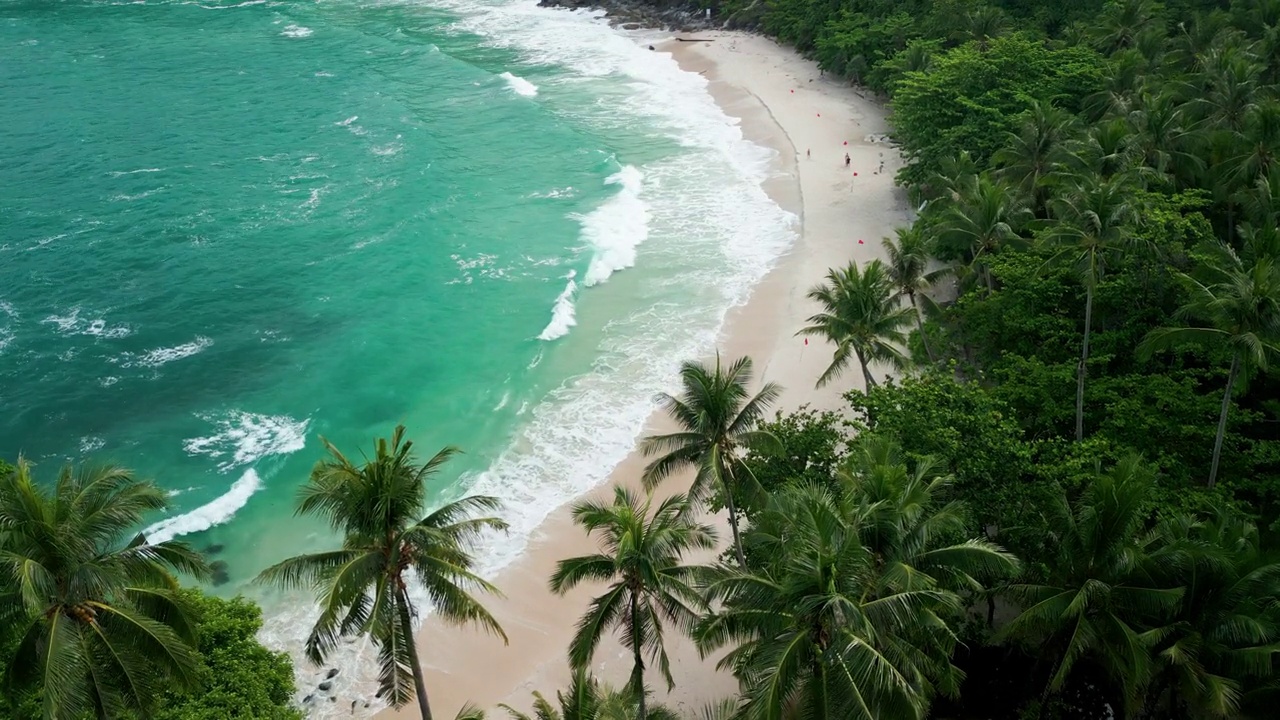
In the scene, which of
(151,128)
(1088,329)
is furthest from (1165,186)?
(151,128)

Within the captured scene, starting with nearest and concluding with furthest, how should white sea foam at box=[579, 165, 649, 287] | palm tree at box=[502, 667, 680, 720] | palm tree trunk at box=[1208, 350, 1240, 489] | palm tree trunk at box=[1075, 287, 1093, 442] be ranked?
palm tree at box=[502, 667, 680, 720], palm tree trunk at box=[1208, 350, 1240, 489], palm tree trunk at box=[1075, 287, 1093, 442], white sea foam at box=[579, 165, 649, 287]

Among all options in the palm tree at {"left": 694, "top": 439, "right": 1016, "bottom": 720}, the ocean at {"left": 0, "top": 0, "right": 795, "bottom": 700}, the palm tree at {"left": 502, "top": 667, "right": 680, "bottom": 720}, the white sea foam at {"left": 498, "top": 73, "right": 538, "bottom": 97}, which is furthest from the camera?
the white sea foam at {"left": 498, "top": 73, "right": 538, "bottom": 97}

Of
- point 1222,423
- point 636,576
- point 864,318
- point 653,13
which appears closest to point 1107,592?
point 1222,423

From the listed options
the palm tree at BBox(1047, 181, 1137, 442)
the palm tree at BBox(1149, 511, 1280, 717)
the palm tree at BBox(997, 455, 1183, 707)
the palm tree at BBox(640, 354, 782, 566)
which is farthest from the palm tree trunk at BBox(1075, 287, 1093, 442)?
the palm tree at BBox(640, 354, 782, 566)

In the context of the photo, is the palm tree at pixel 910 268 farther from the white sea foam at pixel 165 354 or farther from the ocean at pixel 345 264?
the white sea foam at pixel 165 354

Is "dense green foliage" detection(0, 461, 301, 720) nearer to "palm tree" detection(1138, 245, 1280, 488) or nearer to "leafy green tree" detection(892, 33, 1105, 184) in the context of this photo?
"palm tree" detection(1138, 245, 1280, 488)

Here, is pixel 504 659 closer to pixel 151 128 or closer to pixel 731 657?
pixel 731 657

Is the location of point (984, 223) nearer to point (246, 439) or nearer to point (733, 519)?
point (733, 519)
